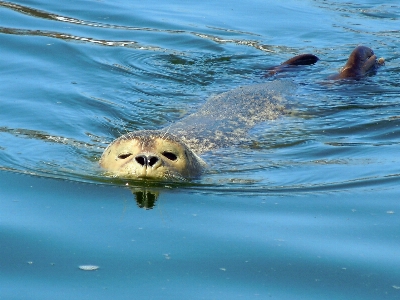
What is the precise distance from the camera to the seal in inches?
257

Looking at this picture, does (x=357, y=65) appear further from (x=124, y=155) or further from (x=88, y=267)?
(x=88, y=267)

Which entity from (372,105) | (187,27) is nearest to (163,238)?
(372,105)

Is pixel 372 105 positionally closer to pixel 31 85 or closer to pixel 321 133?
pixel 321 133

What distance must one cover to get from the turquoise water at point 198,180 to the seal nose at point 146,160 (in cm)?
18

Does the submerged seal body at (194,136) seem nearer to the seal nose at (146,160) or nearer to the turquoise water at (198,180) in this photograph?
the seal nose at (146,160)

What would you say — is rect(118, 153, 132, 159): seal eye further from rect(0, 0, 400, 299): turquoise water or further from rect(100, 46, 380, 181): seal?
Result: rect(0, 0, 400, 299): turquoise water

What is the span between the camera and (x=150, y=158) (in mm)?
6375

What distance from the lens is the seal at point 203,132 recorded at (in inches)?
257

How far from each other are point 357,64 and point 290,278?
6548 mm

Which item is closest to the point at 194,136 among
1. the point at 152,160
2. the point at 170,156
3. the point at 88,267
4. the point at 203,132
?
the point at 203,132

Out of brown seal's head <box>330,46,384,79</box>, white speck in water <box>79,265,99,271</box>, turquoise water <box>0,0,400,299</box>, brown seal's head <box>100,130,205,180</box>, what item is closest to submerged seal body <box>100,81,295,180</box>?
brown seal's head <box>100,130,205,180</box>

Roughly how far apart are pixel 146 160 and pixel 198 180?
0.64 meters

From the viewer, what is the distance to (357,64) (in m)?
10.8

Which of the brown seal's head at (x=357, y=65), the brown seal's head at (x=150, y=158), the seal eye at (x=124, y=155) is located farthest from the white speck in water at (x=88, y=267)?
the brown seal's head at (x=357, y=65)
